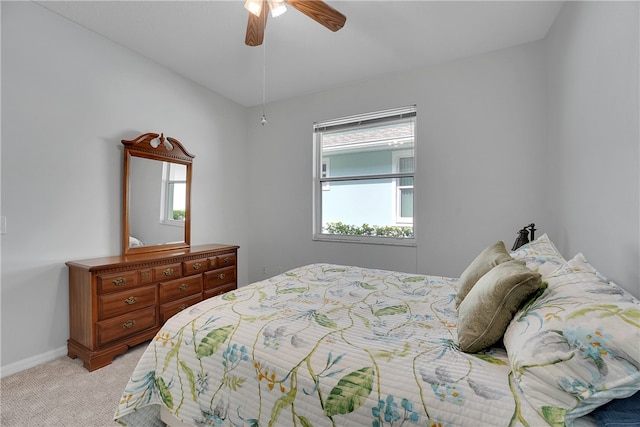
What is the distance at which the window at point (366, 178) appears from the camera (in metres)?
3.40

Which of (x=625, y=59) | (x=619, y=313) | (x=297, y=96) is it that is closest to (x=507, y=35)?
(x=625, y=59)

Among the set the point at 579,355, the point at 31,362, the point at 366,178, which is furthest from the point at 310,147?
the point at 579,355

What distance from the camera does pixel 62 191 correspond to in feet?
7.81

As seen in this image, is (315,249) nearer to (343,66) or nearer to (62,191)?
(343,66)

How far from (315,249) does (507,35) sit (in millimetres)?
2968

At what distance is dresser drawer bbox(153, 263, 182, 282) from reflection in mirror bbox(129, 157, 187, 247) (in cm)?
42

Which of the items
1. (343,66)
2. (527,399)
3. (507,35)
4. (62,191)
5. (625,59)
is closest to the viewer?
(527,399)

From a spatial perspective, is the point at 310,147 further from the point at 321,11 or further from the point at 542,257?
the point at 542,257

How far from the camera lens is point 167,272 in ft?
8.93

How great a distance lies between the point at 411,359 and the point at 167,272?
7.98 feet

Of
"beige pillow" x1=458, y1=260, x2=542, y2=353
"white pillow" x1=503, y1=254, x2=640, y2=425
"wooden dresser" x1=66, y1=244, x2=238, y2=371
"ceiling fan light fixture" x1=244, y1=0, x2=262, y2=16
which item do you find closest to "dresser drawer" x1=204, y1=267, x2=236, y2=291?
"wooden dresser" x1=66, y1=244, x2=238, y2=371

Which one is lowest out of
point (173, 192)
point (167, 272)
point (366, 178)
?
point (167, 272)

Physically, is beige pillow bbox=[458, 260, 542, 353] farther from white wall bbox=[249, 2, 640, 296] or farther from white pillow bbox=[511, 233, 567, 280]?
white wall bbox=[249, 2, 640, 296]

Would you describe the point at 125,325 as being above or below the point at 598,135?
below
